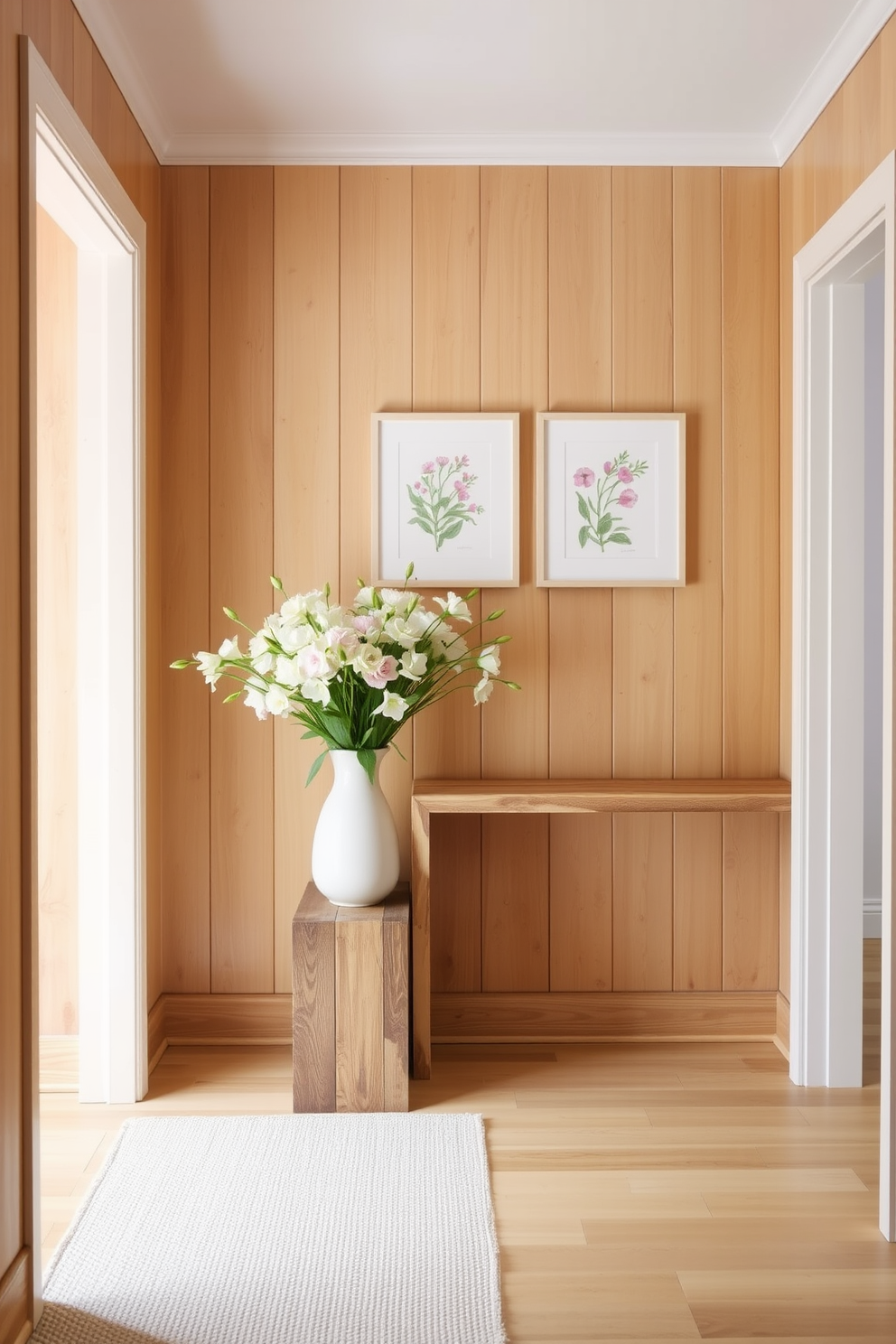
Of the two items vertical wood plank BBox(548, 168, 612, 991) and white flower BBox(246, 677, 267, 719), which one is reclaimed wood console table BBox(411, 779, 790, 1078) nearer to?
vertical wood plank BBox(548, 168, 612, 991)

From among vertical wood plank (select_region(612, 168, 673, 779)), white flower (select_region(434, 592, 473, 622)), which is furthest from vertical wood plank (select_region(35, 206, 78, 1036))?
vertical wood plank (select_region(612, 168, 673, 779))

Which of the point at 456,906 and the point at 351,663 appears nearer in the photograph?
the point at 351,663

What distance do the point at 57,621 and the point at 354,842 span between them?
0.99 meters

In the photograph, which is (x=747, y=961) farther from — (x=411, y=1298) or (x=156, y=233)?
(x=156, y=233)

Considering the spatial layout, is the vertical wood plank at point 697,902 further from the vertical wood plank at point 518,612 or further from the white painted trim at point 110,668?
the white painted trim at point 110,668

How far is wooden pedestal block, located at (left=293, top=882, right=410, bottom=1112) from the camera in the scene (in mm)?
2588

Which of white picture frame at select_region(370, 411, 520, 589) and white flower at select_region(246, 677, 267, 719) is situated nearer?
white flower at select_region(246, 677, 267, 719)

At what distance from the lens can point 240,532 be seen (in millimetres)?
3029

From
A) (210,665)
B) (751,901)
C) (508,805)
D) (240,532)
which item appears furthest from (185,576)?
(751,901)

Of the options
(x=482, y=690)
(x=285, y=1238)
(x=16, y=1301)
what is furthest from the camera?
(x=482, y=690)

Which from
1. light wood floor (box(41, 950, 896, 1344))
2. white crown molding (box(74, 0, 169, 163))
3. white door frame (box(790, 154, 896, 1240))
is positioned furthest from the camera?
white door frame (box(790, 154, 896, 1240))

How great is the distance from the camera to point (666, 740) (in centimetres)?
304

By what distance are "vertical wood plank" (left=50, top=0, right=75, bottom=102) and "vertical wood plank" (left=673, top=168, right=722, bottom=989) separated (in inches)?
65.3

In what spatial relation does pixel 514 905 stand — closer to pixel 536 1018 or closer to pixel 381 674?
pixel 536 1018
